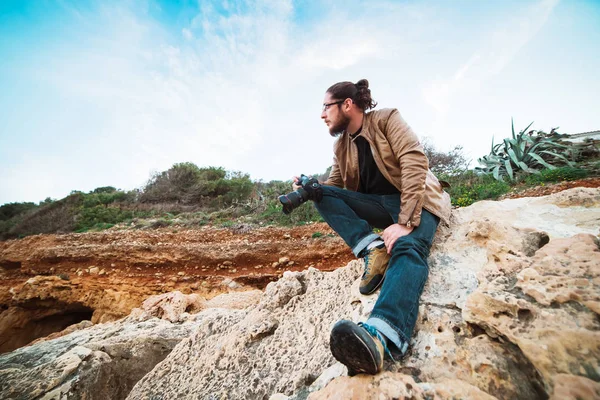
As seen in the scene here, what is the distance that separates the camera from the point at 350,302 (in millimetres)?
1606

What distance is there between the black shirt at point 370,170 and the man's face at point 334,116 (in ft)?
0.43

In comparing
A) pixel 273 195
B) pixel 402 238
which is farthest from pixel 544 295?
pixel 273 195

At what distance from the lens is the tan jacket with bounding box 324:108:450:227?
5.35ft

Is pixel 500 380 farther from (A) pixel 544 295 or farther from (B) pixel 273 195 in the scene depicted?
(B) pixel 273 195

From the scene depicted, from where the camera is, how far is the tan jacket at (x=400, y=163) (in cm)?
163

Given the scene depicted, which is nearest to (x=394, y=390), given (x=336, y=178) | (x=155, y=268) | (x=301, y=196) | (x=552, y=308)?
(x=552, y=308)

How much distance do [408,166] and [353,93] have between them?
2.56 feet

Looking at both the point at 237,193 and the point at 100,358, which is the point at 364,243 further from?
the point at 237,193

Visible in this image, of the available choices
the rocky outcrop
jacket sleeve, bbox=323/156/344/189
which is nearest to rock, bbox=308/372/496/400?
the rocky outcrop

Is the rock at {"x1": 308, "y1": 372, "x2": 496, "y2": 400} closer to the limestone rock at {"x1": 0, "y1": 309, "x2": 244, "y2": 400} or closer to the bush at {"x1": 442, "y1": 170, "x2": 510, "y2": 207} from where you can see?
the limestone rock at {"x1": 0, "y1": 309, "x2": 244, "y2": 400}

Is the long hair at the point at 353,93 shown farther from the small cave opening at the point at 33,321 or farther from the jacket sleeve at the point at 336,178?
the small cave opening at the point at 33,321

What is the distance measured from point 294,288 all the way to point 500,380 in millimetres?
1396

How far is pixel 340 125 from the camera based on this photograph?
2127mm

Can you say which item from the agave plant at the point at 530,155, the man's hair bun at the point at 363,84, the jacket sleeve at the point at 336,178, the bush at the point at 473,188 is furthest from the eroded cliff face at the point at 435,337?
the agave plant at the point at 530,155
